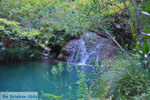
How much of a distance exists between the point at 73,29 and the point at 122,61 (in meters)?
1.66

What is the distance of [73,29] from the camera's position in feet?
16.3

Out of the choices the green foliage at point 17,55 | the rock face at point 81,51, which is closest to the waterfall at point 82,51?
the rock face at point 81,51

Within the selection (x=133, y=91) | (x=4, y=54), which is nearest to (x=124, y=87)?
(x=133, y=91)

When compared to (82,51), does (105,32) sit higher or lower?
higher

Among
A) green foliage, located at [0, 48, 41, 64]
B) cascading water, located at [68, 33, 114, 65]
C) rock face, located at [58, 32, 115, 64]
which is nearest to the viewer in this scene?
rock face, located at [58, 32, 115, 64]

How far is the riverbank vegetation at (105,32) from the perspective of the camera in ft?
10.8

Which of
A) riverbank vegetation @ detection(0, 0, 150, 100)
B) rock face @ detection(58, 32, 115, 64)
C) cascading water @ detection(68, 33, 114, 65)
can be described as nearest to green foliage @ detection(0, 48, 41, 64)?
riverbank vegetation @ detection(0, 0, 150, 100)

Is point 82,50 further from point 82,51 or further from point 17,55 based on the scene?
point 17,55

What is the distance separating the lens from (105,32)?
4.56m

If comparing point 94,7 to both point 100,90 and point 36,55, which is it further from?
point 36,55

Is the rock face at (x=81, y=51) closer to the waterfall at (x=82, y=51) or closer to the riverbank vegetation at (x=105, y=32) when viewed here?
the waterfall at (x=82, y=51)

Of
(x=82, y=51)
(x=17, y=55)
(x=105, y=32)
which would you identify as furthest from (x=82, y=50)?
(x=105, y=32)

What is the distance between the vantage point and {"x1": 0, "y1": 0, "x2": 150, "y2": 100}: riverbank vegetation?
3305mm

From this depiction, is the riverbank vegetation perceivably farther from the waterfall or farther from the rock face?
the waterfall
